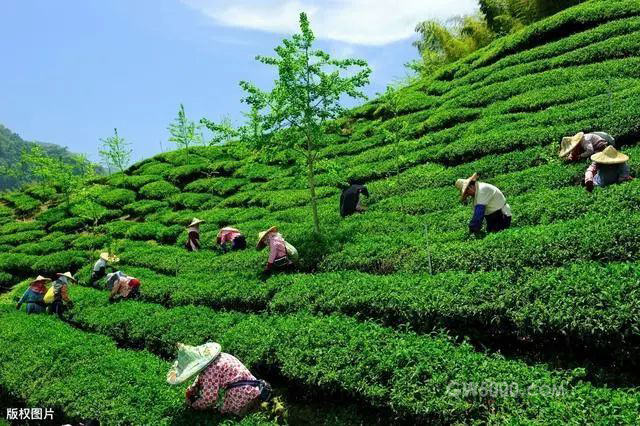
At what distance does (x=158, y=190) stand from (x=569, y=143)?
2509 centimetres

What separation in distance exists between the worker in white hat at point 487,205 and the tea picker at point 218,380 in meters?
6.18

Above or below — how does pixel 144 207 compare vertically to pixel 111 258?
above

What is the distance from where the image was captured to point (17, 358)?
1305 cm

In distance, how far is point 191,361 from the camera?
8500 millimetres

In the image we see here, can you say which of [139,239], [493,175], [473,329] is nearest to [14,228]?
[139,239]

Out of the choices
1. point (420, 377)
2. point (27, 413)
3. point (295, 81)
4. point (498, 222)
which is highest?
point (295, 81)

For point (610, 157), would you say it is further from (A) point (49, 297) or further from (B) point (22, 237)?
(B) point (22, 237)

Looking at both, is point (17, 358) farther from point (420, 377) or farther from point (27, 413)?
point (420, 377)

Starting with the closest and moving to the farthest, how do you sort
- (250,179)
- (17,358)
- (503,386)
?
(503,386) → (17,358) → (250,179)

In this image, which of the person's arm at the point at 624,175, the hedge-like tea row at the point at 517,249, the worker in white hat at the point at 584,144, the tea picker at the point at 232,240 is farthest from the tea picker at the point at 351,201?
the person's arm at the point at 624,175

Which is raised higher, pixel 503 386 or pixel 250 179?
pixel 250 179

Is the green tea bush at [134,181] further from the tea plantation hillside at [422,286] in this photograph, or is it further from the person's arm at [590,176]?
the person's arm at [590,176]

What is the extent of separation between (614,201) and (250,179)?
21954 millimetres

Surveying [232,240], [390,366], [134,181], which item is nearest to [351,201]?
[232,240]
